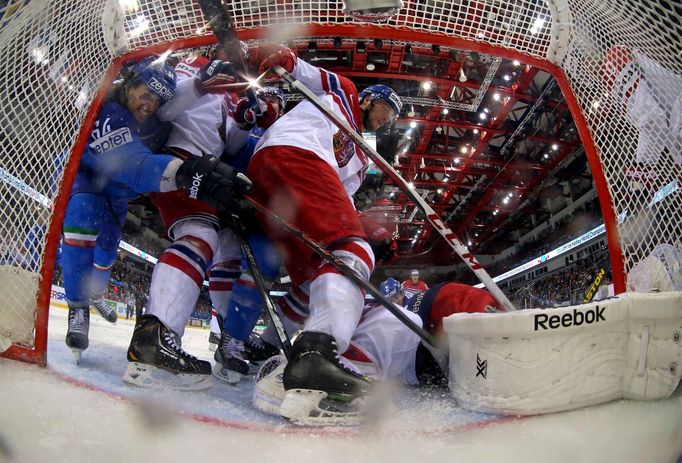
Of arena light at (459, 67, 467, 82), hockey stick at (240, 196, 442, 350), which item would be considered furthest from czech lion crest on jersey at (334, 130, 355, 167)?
arena light at (459, 67, 467, 82)

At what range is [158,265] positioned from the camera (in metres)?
1.30

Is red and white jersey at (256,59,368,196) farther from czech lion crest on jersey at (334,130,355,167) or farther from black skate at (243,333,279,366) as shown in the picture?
black skate at (243,333,279,366)

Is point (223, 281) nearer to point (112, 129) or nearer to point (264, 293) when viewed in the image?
point (264, 293)

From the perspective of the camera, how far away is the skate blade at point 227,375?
1.54 metres

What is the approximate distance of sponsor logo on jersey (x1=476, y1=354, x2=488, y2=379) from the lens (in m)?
0.99

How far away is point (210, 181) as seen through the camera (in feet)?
4.10

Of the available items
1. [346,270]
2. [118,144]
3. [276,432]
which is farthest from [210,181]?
[276,432]

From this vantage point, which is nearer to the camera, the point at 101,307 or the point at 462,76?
the point at 101,307

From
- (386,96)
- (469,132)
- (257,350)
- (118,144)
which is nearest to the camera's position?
(118,144)

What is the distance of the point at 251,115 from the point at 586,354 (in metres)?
1.41

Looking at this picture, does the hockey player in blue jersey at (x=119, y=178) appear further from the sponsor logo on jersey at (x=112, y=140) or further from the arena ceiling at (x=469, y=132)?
the arena ceiling at (x=469, y=132)

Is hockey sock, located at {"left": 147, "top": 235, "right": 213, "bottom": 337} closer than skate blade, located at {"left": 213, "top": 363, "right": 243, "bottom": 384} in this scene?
Yes

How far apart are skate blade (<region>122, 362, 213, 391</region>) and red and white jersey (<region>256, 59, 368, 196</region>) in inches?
27.5

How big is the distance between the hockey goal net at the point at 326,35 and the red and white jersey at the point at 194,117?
0.51 ft
